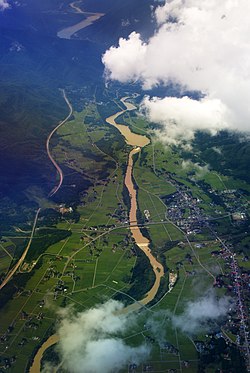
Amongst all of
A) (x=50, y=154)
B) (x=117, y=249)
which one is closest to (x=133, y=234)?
(x=117, y=249)

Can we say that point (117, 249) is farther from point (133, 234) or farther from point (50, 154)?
point (50, 154)

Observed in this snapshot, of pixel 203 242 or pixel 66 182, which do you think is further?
pixel 66 182

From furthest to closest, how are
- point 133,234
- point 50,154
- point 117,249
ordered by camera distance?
1. point 50,154
2. point 133,234
3. point 117,249

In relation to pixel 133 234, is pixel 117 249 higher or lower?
lower

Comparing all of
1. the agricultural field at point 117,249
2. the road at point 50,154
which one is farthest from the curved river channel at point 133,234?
the road at point 50,154

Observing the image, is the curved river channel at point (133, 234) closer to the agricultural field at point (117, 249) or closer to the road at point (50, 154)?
the agricultural field at point (117, 249)

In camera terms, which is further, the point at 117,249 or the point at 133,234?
the point at 133,234

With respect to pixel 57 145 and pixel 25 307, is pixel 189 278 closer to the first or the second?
pixel 25 307

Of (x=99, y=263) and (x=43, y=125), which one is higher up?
(x=43, y=125)

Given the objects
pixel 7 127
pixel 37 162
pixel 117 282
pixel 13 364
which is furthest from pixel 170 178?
pixel 13 364
